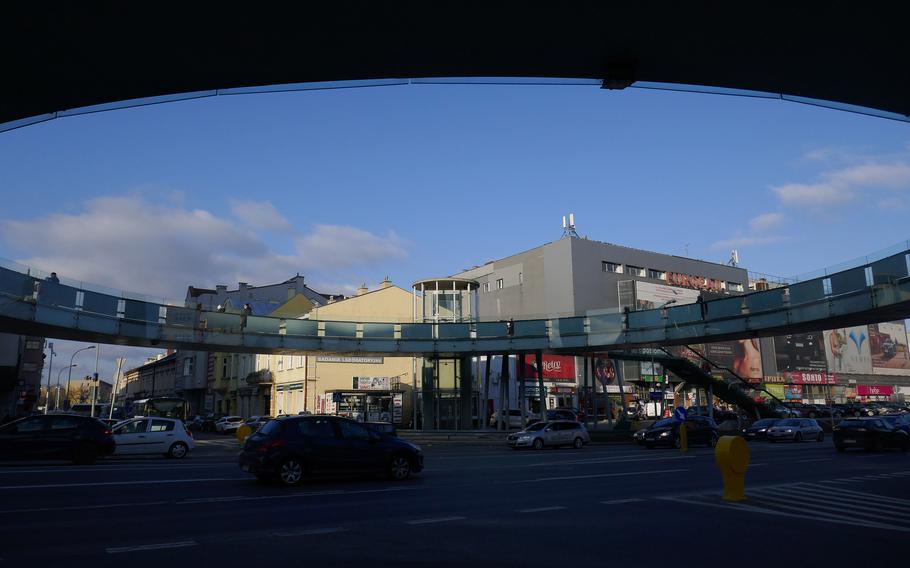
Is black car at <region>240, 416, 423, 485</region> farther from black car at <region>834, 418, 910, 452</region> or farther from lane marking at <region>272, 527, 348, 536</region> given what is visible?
black car at <region>834, 418, 910, 452</region>

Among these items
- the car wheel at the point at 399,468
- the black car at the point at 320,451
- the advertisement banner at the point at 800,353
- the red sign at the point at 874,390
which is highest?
the advertisement banner at the point at 800,353

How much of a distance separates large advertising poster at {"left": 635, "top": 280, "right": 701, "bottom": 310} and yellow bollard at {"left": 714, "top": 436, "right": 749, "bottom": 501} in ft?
203

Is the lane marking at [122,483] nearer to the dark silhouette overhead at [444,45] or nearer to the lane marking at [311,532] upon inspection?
the lane marking at [311,532]

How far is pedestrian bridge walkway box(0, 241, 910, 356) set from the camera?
2573 cm

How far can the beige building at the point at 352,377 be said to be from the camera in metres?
50.4

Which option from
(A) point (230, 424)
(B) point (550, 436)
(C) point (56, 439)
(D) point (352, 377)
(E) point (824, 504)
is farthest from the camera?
(D) point (352, 377)

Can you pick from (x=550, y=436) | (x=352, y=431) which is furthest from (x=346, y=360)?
(x=352, y=431)

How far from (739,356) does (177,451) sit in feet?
236

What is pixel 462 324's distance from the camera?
128 ft

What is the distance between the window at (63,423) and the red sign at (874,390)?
102247 millimetres

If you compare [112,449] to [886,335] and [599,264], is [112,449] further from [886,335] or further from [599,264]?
[886,335]

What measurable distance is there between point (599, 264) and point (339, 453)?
63851 mm

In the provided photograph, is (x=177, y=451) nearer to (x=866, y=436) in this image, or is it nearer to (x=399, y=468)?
(x=399, y=468)

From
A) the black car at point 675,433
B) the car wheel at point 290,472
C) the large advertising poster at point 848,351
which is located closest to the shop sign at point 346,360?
the black car at point 675,433
